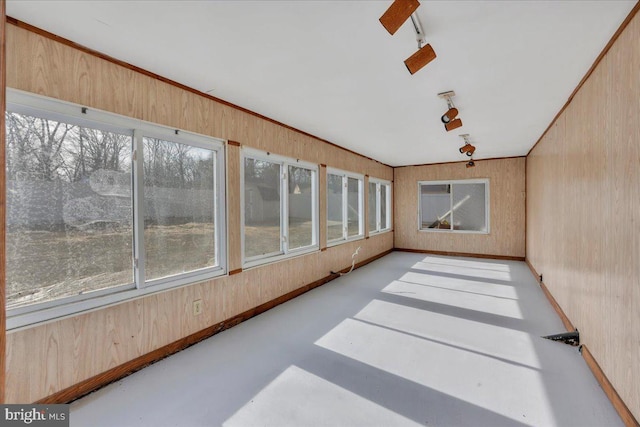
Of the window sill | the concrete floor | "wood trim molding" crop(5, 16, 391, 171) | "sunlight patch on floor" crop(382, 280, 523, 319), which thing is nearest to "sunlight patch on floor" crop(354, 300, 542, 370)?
the concrete floor

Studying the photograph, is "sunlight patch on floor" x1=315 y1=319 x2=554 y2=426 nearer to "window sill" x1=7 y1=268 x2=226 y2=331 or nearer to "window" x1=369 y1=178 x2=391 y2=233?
"window sill" x1=7 y1=268 x2=226 y2=331

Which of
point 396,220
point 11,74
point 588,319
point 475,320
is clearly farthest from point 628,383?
point 396,220

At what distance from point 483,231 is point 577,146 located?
4.52 m

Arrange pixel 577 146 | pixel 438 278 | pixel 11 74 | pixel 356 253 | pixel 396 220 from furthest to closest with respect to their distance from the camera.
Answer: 1. pixel 396 220
2. pixel 356 253
3. pixel 438 278
4. pixel 577 146
5. pixel 11 74

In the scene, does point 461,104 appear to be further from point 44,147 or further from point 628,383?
point 44,147

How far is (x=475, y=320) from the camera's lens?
3133 mm

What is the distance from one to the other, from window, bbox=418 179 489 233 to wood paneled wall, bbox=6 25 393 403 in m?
4.99

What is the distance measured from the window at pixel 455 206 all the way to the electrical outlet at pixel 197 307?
20.2ft

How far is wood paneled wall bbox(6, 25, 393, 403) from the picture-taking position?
170 centimetres

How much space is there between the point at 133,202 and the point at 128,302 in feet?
2.50

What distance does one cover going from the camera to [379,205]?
712 centimetres

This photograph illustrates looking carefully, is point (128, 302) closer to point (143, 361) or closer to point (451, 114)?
point (143, 361)

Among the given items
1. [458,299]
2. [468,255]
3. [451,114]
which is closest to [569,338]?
[458,299]

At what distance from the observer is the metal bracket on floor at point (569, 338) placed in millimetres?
2561
